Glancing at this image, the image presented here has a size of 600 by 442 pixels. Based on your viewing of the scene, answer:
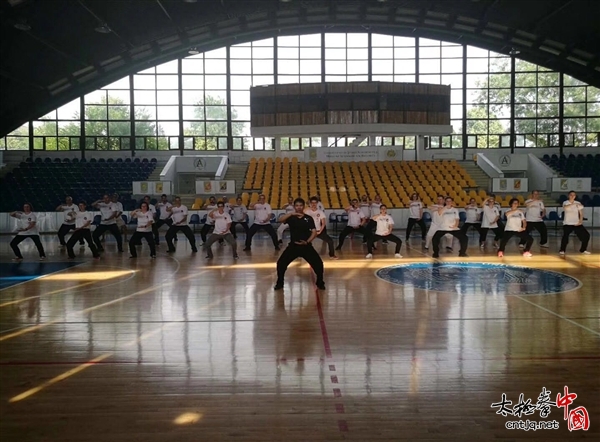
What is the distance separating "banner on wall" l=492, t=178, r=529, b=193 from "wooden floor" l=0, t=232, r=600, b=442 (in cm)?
1543

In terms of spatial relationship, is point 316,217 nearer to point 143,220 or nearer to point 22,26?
point 143,220

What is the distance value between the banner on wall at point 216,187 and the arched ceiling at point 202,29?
7.56 meters

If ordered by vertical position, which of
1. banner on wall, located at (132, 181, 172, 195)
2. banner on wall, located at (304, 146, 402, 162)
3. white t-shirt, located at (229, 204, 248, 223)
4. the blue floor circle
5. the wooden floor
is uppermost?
banner on wall, located at (304, 146, 402, 162)

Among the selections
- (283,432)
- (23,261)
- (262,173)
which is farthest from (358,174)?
(283,432)

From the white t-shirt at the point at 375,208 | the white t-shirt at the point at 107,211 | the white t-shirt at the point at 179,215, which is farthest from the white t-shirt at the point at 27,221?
the white t-shirt at the point at 375,208

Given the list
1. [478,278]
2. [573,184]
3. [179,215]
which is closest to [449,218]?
[478,278]

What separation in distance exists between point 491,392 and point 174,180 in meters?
24.5

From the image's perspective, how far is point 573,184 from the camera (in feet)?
80.1

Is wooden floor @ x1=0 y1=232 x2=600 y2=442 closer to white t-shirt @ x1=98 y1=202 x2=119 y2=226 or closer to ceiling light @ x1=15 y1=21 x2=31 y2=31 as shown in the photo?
white t-shirt @ x1=98 y1=202 x2=119 y2=226

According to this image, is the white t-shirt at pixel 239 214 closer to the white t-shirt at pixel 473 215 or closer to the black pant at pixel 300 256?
the white t-shirt at pixel 473 215

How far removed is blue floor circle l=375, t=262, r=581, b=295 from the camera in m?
9.16

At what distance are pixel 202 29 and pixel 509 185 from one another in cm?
1731

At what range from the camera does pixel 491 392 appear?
459 centimetres

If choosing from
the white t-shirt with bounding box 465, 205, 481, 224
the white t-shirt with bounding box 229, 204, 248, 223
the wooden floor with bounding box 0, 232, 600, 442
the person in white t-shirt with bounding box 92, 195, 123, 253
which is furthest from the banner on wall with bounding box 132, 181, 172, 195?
the wooden floor with bounding box 0, 232, 600, 442
